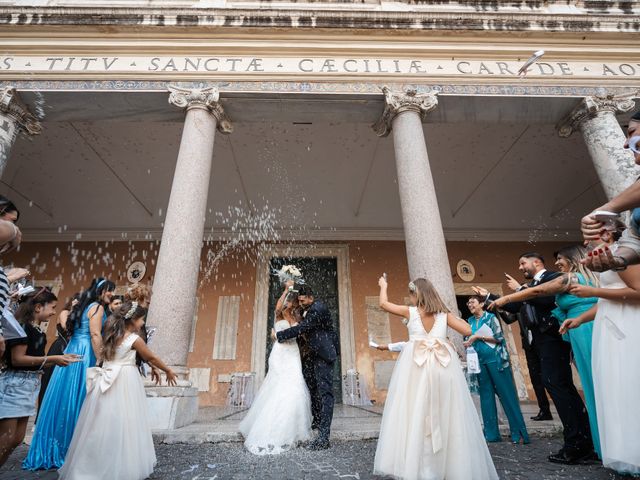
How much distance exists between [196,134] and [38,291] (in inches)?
132

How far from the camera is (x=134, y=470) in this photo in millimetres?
2365

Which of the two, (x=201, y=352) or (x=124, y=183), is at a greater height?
(x=124, y=183)

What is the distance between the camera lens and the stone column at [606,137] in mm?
5551

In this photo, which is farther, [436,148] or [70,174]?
[70,174]

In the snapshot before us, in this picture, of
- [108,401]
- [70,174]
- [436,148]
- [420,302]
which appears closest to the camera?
[108,401]

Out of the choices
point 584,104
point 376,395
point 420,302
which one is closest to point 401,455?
point 420,302

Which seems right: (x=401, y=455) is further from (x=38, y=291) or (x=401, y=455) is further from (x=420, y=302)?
(x=38, y=291)

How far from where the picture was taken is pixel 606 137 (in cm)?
583

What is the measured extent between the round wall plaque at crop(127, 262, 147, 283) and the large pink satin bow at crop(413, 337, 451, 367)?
954 cm

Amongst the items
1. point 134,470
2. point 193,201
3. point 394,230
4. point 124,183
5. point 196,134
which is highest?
point 124,183

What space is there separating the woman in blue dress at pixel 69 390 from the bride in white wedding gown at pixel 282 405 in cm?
151

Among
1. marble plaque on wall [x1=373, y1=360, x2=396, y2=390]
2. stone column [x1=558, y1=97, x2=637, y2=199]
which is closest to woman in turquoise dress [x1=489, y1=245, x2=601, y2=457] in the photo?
stone column [x1=558, y1=97, x2=637, y2=199]

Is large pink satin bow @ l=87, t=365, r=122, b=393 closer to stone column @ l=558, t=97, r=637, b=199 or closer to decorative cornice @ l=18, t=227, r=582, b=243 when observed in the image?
stone column @ l=558, t=97, r=637, b=199

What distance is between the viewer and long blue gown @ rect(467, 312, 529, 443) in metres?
3.66
